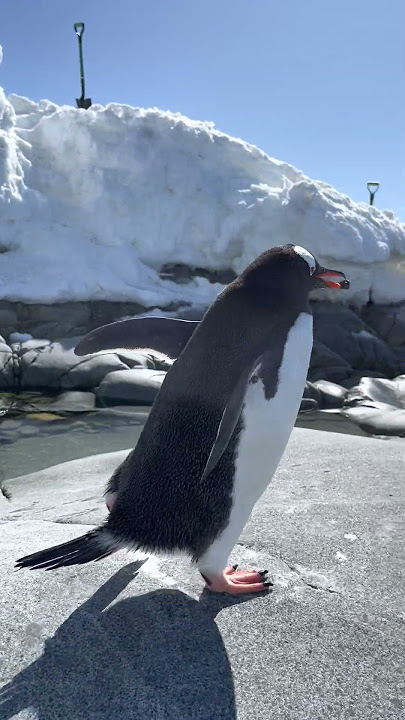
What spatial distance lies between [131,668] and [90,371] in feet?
20.0

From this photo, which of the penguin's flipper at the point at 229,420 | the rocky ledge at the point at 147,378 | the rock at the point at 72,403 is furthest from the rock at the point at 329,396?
the penguin's flipper at the point at 229,420

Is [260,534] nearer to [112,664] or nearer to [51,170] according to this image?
[112,664]

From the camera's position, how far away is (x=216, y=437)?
1720 millimetres

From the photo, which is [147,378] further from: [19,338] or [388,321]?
[388,321]

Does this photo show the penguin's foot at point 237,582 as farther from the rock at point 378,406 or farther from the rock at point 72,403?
the rock at point 72,403

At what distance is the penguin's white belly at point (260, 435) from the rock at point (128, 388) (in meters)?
4.93

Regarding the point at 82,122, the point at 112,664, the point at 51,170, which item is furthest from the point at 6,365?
the point at 112,664

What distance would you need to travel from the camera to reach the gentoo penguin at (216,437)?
5.79ft

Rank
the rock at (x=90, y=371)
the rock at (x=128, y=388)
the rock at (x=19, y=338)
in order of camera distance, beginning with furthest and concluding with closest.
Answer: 1. the rock at (x=19, y=338)
2. the rock at (x=90, y=371)
3. the rock at (x=128, y=388)

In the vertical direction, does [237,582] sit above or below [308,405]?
above

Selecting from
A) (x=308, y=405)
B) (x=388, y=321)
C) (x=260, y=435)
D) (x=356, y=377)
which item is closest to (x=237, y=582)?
(x=260, y=435)

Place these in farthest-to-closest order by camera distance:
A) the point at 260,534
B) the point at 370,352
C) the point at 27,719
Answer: the point at 370,352
the point at 260,534
the point at 27,719

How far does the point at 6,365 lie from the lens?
7660mm

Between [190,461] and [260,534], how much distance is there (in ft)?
2.11
